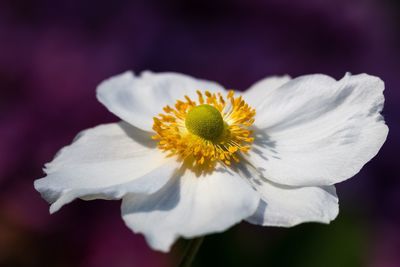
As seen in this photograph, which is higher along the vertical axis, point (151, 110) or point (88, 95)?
point (151, 110)

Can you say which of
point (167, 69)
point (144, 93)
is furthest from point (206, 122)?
point (167, 69)

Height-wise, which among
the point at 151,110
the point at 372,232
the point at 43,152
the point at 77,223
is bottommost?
the point at 372,232

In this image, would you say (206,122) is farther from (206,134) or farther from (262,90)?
(262,90)

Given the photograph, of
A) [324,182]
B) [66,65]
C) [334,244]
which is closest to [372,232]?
[334,244]

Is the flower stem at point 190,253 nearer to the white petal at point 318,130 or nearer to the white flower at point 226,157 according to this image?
the white flower at point 226,157

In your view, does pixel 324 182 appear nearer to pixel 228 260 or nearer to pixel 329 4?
pixel 228 260

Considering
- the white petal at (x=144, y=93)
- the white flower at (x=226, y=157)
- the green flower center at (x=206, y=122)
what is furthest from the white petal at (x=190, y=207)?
the white petal at (x=144, y=93)
